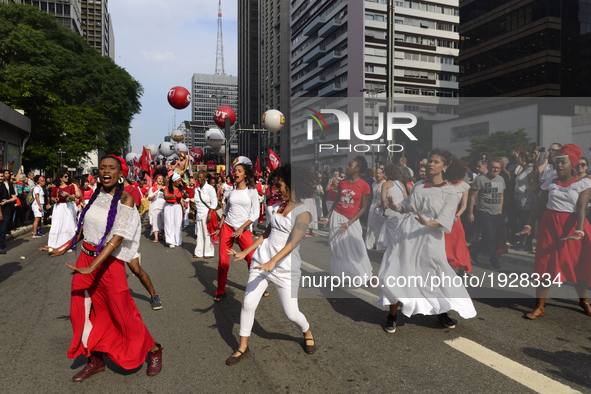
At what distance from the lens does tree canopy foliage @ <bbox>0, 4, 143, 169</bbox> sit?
82.3ft

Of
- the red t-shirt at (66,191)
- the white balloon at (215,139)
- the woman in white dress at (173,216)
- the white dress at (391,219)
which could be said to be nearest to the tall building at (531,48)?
the white balloon at (215,139)

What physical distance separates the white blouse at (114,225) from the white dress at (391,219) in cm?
380

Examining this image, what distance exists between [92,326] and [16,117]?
22.0 meters

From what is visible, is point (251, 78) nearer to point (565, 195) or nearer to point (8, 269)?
point (8, 269)

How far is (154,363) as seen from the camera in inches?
142

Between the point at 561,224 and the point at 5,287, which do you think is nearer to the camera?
the point at 561,224

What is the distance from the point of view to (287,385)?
342cm

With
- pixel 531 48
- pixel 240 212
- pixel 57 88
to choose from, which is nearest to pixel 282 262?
pixel 240 212

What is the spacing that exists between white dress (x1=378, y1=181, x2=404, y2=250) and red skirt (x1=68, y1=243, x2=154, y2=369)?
3968mm

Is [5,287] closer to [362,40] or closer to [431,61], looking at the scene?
[362,40]

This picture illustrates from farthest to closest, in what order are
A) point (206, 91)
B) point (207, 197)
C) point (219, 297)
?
point (206, 91) → point (207, 197) → point (219, 297)

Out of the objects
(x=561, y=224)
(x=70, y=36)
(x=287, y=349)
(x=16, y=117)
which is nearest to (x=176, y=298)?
(x=287, y=349)

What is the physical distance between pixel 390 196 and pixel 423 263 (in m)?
2.21

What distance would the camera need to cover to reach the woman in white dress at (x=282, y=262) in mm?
3918
